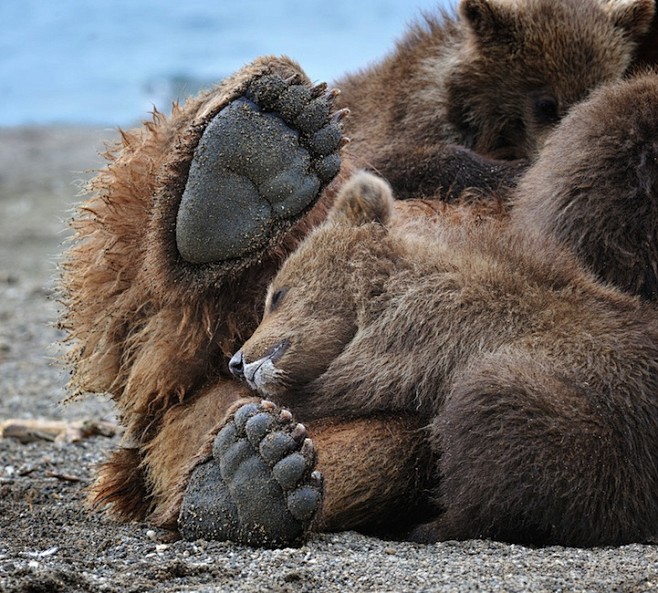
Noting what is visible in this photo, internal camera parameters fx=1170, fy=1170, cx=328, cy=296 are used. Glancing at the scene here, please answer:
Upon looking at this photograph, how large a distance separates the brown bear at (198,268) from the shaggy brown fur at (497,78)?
92cm

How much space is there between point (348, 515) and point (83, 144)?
1933 centimetres

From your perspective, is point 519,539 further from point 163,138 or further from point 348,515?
point 163,138

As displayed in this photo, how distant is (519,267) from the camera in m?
3.96

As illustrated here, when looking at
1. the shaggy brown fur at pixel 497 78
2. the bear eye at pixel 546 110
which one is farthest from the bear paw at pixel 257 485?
the bear eye at pixel 546 110

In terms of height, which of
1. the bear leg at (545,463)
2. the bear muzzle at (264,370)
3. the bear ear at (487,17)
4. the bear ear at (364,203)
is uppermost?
the bear ear at (487,17)

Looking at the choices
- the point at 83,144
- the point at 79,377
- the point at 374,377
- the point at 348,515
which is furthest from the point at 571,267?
the point at 83,144

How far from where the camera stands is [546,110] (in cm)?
625

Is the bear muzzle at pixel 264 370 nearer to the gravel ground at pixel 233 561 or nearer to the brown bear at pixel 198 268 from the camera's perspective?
the brown bear at pixel 198 268

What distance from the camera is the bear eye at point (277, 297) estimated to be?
4297mm

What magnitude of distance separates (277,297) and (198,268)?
32cm

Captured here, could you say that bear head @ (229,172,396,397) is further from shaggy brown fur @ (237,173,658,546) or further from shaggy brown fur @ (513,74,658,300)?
shaggy brown fur @ (513,74,658,300)

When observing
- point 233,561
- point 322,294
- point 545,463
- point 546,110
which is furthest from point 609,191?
point 546,110

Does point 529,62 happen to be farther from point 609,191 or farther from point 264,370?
point 264,370

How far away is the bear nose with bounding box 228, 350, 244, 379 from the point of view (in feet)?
13.5
